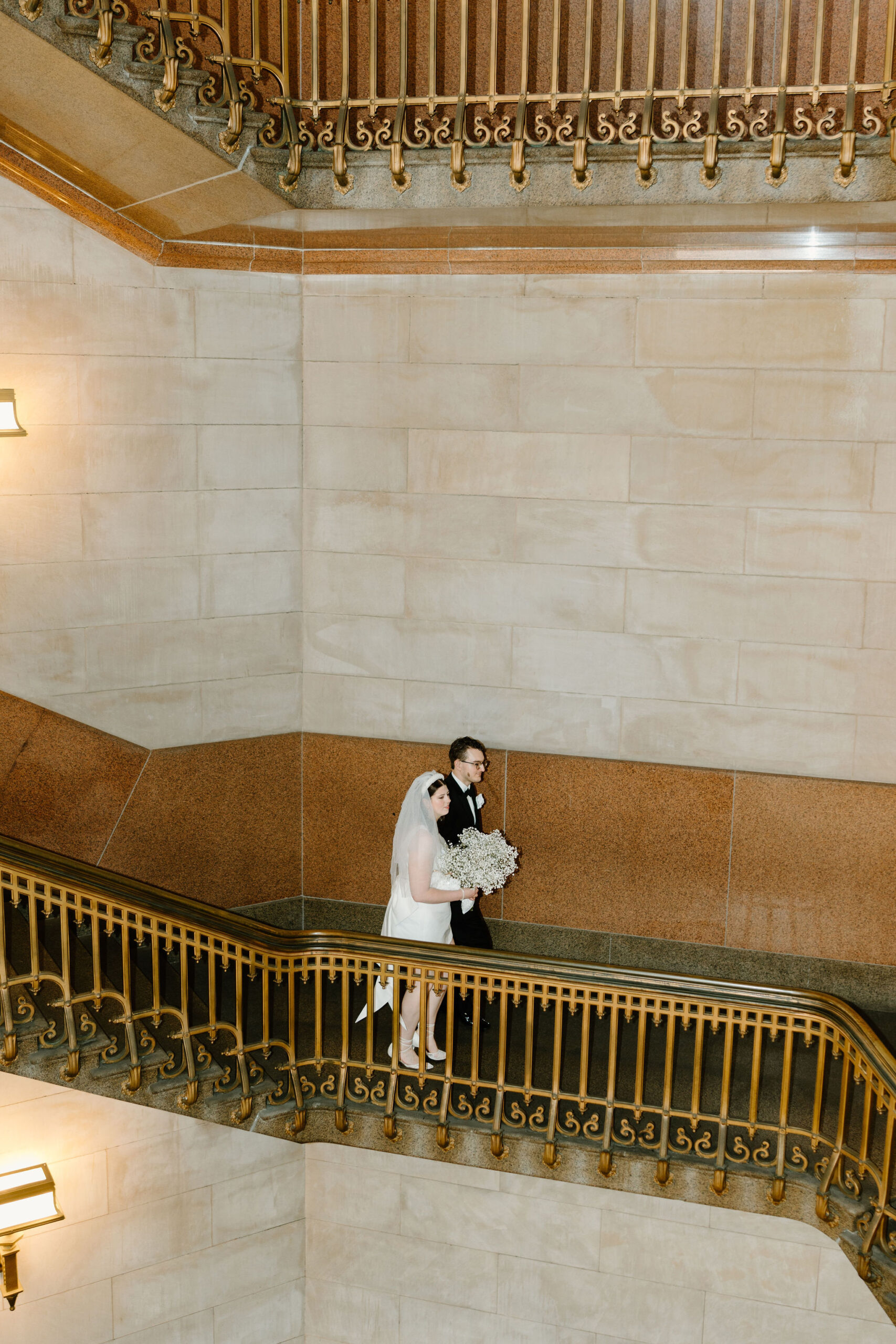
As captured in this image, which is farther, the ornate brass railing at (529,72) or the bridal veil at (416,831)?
the bridal veil at (416,831)

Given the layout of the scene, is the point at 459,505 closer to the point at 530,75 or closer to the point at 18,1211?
the point at 530,75

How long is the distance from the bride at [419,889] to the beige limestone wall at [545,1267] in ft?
3.20

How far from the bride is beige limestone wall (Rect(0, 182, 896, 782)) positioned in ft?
5.10

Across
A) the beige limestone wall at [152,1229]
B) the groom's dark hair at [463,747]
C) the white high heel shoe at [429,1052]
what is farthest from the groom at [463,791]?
the beige limestone wall at [152,1229]

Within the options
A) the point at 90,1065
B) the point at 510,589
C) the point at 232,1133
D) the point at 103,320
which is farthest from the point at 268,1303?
the point at 103,320

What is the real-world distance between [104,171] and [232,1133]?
5.49 meters

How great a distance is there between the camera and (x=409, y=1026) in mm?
6438

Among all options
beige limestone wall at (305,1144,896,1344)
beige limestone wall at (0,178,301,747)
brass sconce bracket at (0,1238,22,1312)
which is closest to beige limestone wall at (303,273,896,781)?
beige limestone wall at (0,178,301,747)

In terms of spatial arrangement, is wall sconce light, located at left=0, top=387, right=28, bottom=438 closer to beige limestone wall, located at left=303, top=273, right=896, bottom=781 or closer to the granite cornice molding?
the granite cornice molding

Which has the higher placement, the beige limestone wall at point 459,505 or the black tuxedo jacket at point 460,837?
the beige limestone wall at point 459,505

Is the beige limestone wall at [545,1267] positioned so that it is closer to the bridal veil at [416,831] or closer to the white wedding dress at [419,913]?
the white wedding dress at [419,913]

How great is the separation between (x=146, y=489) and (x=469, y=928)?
3.37m

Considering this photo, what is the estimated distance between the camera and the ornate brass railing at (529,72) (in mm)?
5770

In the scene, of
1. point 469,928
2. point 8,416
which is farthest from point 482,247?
point 469,928
